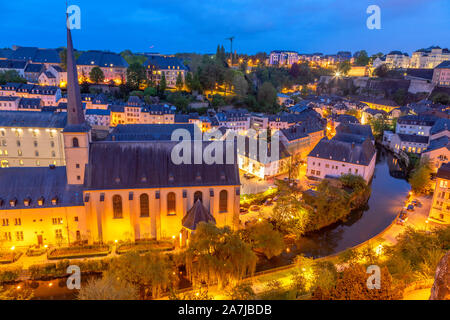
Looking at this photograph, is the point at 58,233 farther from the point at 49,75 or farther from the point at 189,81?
the point at 49,75

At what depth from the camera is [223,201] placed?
1272 inches

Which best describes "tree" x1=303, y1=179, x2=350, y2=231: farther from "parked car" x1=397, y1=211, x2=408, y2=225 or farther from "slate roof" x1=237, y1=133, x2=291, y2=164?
"slate roof" x1=237, y1=133, x2=291, y2=164

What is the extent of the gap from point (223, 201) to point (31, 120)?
34470mm

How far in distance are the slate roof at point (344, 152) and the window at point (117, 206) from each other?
3367 centimetres

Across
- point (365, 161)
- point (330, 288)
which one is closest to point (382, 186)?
point (365, 161)

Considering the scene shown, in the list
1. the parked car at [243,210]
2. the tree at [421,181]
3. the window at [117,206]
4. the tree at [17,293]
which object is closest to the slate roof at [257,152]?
the parked car at [243,210]

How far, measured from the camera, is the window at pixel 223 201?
3199 centimetres

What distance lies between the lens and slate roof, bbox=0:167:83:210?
91.8ft

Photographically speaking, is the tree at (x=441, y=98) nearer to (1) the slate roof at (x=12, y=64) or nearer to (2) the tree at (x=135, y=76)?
(2) the tree at (x=135, y=76)

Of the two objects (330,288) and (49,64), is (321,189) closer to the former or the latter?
(330,288)

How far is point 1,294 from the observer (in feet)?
69.2

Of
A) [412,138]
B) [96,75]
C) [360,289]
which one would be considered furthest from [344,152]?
[96,75]

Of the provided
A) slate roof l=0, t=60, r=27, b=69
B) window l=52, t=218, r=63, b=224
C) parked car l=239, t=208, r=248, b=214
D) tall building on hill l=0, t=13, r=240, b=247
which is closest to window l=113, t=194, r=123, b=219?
tall building on hill l=0, t=13, r=240, b=247

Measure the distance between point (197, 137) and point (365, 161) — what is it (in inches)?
1125
